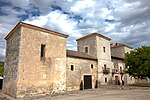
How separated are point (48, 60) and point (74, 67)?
4981mm

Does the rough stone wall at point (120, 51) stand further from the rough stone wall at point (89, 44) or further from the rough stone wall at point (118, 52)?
the rough stone wall at point (89, 44)

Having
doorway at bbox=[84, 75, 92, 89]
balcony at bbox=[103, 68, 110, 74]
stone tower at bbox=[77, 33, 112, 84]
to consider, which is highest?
stone tower at bbox=[77, 33, 112, 84]

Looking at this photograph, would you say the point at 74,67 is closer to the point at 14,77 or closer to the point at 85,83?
the point at 85,83

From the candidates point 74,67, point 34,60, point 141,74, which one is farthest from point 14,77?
point 141,74

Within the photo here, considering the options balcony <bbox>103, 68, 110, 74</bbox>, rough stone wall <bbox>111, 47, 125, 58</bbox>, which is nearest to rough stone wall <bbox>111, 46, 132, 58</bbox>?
rough stone wall <bbox>111, 47, 125, 58</bbox>

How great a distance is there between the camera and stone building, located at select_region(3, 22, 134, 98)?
16781mm

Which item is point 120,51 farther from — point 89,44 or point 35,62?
point 35,62

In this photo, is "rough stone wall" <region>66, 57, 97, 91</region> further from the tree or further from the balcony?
the tree

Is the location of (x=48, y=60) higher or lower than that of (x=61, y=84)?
higher

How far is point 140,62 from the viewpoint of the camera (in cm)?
2545

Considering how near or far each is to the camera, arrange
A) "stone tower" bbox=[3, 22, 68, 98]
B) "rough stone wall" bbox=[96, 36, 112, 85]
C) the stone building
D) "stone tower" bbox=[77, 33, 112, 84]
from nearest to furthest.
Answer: "stone tower" bbox=[3, 22, 68, 98] < the stone building < "rough stone wall" bbox=[96, 36, 112, 85] < "stone tower" bbox=[77, 33, 112, 84]

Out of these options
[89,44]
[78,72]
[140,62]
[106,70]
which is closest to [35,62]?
[78,72]

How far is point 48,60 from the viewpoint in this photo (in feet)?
62.7

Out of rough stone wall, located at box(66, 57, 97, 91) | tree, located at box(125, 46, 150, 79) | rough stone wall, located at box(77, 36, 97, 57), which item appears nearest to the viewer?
rough stone wall, located at box(66, 57, 97, 91)
